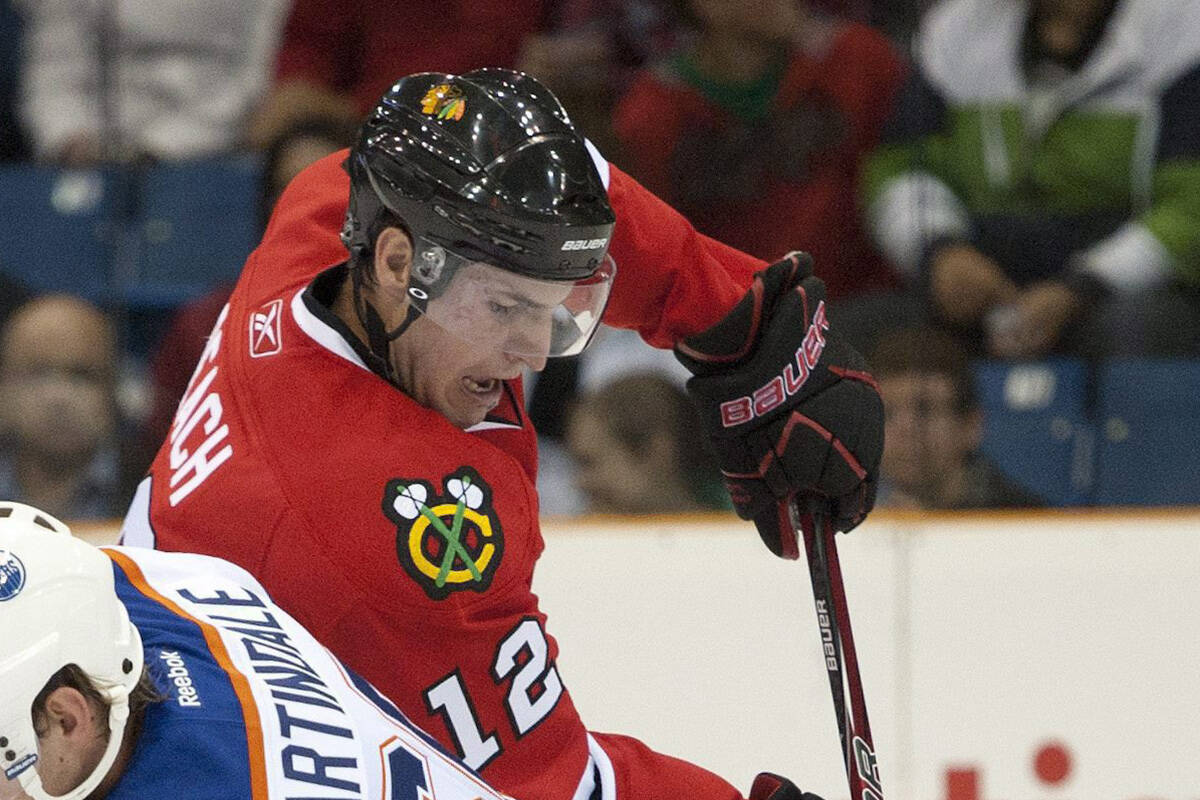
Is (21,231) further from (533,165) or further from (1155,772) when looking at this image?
(1155,772)

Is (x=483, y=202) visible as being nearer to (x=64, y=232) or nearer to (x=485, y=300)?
(x=485, y=300)

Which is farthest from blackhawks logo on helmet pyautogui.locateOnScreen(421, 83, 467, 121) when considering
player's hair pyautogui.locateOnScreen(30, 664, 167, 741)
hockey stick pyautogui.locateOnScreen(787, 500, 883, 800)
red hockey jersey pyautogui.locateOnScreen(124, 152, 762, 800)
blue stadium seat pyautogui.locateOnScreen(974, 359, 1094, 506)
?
blue stadium seat pyautogui.locateOnScreen(974, 359, 1094, 506)

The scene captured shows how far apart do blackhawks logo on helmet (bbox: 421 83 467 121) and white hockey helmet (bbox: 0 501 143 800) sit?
53 centimetres

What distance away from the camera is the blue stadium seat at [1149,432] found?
2963mm

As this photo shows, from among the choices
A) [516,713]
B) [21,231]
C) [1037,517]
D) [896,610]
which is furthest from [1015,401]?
[21,231]

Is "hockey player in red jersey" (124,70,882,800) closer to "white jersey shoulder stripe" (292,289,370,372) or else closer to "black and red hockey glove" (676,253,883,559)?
"white jersey shoulder stripe" (292,289,370,372)

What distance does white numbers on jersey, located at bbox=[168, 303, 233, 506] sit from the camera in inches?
73.8

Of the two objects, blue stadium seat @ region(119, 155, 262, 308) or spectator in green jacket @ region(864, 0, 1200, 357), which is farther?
blue stadium seat @ region(119, 155, 262, 308)

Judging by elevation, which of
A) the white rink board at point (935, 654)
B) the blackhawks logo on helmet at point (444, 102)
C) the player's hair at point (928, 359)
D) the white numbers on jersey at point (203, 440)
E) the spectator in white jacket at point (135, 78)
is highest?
the blackhawks logo on helmet at point (444, 102)

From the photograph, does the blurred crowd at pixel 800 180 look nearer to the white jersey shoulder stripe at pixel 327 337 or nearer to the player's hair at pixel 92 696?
the white jersey shoulder stripe at pixel 327 337

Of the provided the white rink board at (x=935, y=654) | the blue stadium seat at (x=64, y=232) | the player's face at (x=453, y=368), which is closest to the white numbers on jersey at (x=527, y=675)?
the player's face at (x=453, y=368)

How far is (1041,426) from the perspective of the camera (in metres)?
2.99

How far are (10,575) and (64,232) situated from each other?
1720 millimetres

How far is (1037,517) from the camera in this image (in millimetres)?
2980
